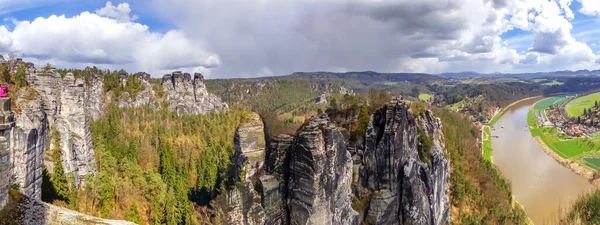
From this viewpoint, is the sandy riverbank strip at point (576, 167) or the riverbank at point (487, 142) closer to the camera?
the sandy riverbank strip at point (576, 167)

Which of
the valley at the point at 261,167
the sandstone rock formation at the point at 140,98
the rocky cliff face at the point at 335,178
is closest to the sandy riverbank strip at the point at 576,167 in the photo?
the valley at the point at 261,167

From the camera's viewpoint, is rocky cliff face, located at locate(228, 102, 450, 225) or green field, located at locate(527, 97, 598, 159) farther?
green field, located at locate(527, 97, 598, 159)

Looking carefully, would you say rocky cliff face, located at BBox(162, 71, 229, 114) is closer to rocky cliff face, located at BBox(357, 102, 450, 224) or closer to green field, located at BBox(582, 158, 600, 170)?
rocky cliff face, located at BBox(357, 102, 450, 224)

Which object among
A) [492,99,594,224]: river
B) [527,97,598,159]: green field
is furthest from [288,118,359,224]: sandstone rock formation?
[527,97,598,159]: green field

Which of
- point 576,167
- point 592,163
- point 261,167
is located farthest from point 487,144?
point 261,167

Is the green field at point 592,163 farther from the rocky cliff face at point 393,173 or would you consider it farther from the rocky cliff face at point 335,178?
the rocky cliff face at point 335,178

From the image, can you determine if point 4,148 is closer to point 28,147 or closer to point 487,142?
point 28,147
